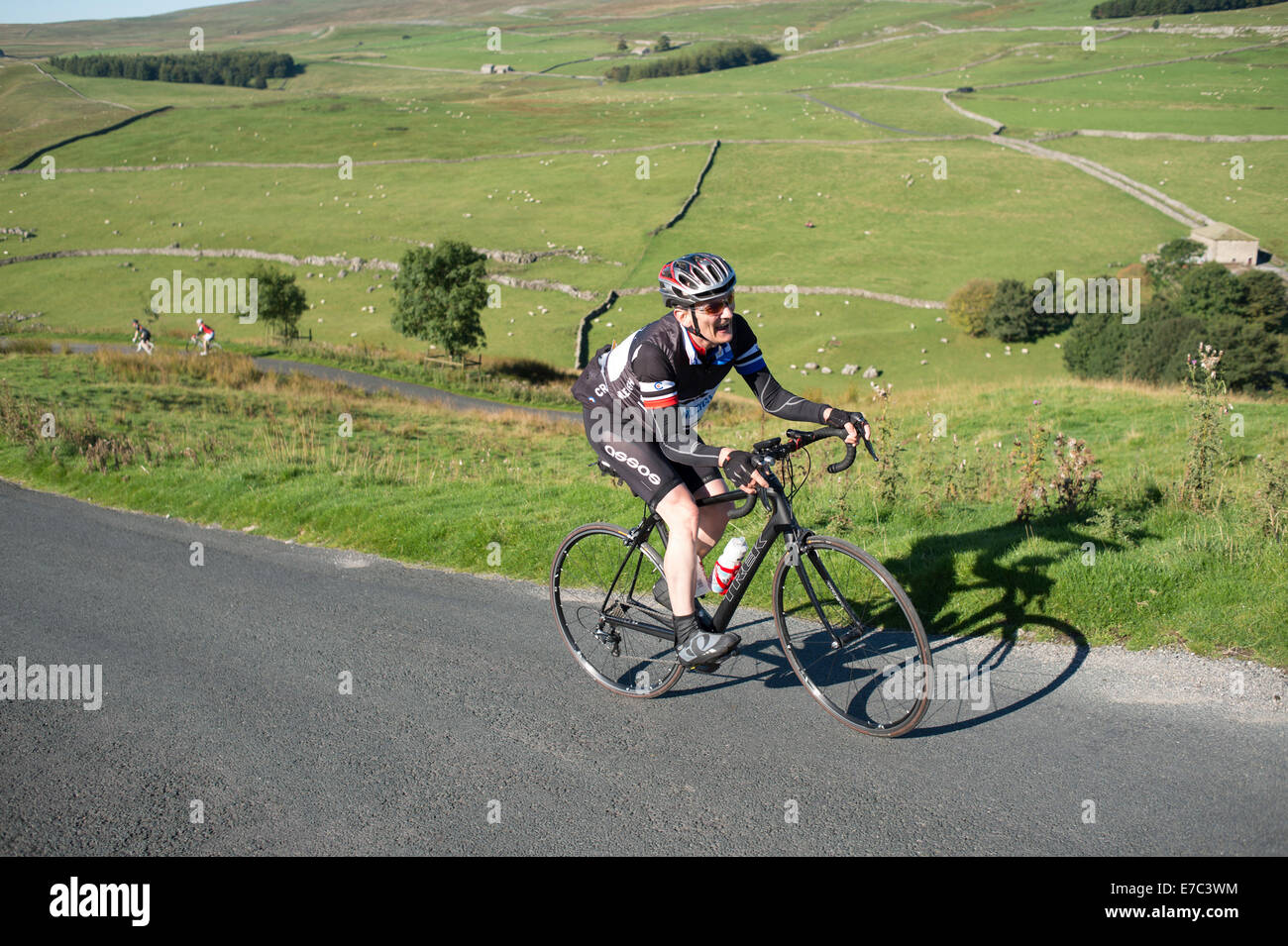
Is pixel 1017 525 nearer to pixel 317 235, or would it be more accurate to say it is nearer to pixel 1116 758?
pixel 1116 758

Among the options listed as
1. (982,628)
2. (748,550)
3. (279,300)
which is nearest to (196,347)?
(279,300)

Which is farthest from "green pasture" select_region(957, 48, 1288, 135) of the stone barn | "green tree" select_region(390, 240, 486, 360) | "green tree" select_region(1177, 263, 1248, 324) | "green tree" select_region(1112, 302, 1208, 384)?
"green tree" select_region(390, 240, 486, 360)

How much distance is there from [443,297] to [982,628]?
159 feet

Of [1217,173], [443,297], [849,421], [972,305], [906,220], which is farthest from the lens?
[1217,173]

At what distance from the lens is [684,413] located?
552cm

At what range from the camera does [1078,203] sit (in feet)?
271

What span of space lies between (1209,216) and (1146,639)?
280 ft

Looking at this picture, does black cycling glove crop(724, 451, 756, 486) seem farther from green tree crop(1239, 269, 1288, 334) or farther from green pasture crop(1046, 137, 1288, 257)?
green pasture crop(1046, 137, 1288, 257)

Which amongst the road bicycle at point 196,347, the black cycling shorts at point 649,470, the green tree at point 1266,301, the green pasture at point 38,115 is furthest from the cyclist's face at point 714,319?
the green pasture at point 38,115

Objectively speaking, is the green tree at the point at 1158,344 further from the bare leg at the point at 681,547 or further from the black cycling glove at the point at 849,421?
the bare leg at the point at 681,547

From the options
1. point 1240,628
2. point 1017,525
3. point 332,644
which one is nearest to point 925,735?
point 1240,628

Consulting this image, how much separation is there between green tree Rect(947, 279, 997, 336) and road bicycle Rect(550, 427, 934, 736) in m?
57.6

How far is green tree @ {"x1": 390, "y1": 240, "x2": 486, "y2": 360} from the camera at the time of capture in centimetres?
5078

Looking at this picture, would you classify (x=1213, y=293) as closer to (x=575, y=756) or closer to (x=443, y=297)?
(x=443, y=297)
